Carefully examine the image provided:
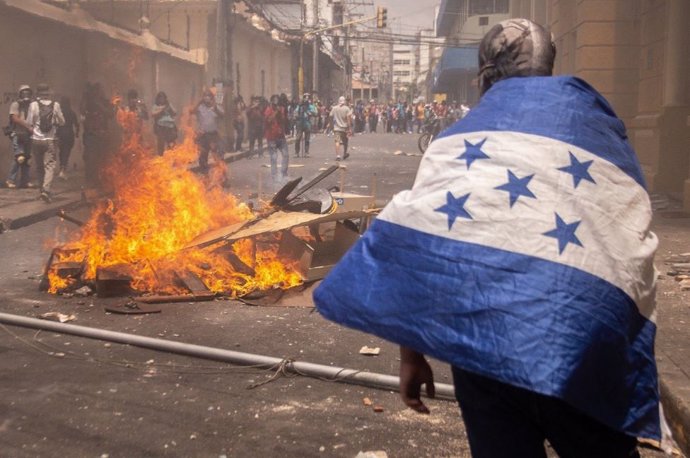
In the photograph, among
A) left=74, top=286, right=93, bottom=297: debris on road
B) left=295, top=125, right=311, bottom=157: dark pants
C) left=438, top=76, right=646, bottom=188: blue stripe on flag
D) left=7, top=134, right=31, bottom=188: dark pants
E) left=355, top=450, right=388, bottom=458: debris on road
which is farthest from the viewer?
left=295, top=125, right=311, bottom=157: dark pants

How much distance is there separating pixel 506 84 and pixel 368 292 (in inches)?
25.4

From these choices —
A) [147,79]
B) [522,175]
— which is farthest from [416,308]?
[147,79]

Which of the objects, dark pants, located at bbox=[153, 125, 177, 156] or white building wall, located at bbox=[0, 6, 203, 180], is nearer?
white building wall, located at bbox=[0, 6, 203, 180]

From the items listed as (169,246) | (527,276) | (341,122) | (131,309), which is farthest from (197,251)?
(341,122)

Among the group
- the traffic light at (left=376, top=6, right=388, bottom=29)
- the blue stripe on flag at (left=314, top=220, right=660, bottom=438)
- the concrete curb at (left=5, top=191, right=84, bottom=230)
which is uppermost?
the traffic light at (left=376, top=6, right=388, bottom=29)

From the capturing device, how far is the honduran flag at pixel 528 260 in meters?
1.66

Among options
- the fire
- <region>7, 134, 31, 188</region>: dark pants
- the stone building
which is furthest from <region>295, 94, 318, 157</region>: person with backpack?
the fire

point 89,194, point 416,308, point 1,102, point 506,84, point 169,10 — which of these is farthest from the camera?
point 169,10

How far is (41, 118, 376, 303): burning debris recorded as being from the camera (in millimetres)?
7125

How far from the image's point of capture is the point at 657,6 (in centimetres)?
1475

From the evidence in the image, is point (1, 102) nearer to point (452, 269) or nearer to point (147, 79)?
point (147, 79)

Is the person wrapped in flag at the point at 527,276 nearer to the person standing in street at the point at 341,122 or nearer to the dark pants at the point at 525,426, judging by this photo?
the dark pants at the point at 525,426

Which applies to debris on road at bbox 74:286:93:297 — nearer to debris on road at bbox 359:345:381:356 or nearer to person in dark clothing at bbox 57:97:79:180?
debris on road at bbox 359:345:381:356

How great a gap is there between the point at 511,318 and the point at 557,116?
53 centimetres
